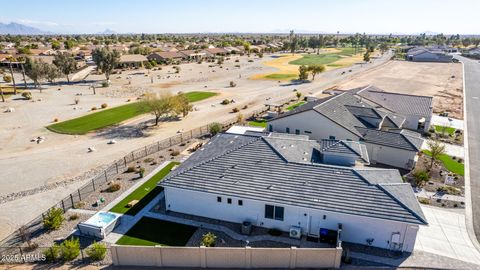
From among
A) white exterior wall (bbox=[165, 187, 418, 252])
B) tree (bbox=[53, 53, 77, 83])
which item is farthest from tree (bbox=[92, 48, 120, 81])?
white exterior wall (bbox=[165, 187, 418, 252])

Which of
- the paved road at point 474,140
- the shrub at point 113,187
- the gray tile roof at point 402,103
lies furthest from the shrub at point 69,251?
the gray tile roof at point 402,103

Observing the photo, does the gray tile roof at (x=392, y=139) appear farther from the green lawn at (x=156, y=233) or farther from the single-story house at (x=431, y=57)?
the single-story house at (x=431, y=57)

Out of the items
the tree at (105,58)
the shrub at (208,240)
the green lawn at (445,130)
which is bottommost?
the shrub at (208,240)

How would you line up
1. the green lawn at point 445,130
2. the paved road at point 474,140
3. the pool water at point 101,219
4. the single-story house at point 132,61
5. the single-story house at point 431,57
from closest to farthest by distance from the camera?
1. the pool water at point 101,219
2. the paved road at point 474,140
3. the green lawn at point 445,130
4. the single-story house at point 132,61
5. the single-story house at point 431,57

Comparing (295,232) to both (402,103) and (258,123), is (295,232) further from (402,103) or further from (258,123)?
(402,103)

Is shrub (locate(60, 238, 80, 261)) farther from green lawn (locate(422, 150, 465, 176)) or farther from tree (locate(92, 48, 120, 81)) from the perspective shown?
tree (locate(92, 48, 120, 81))

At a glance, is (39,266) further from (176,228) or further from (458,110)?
(458,110)

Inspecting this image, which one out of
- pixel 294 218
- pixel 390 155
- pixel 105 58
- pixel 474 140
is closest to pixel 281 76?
pixel 105 58

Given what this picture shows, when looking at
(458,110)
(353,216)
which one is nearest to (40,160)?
(353,216)
